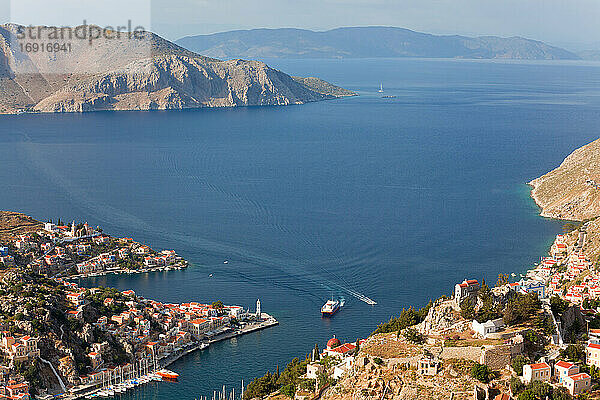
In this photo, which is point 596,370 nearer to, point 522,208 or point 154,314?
point 154,314

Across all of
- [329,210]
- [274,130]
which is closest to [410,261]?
[329,210]

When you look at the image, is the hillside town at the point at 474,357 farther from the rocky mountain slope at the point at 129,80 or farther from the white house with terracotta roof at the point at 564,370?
the rocky mountain slope at the point at 129,80

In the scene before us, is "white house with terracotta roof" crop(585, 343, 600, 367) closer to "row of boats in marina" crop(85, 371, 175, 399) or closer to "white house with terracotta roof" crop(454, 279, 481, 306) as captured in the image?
"white house with terracotta roof" crop(454, 279, 481, 306)

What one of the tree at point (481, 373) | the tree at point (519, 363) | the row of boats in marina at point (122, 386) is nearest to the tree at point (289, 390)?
the row of boats in marina at point (122, 386)

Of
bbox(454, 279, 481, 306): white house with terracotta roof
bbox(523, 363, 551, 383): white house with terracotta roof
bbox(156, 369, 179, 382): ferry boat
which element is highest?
bbox(454, 279, 481, 306): white house with terracotta roof

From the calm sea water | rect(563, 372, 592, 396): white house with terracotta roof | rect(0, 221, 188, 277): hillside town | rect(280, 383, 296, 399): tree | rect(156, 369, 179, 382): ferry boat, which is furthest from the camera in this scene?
rect(0, 221, 188, 277): hillside town

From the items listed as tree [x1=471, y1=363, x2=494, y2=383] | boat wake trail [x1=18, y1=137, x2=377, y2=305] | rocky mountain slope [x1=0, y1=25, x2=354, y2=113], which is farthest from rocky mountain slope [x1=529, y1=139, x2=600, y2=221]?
rocky mountain slope [x1=0, y1=25, x2=354, y2=113]
